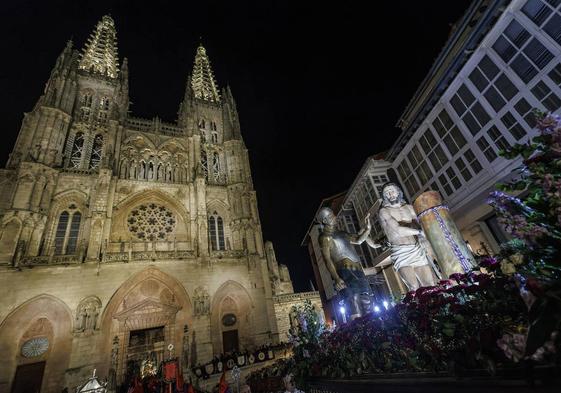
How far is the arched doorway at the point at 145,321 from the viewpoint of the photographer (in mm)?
15859

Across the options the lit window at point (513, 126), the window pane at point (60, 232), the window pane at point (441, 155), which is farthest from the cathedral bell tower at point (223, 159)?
the lit window at point (513, 126)

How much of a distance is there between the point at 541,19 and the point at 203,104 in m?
29.5

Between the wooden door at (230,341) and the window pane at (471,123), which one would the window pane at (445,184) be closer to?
the window pane at (471,123)

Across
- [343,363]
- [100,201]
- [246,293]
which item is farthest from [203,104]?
[343,363]

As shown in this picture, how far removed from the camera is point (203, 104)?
31.1 meters

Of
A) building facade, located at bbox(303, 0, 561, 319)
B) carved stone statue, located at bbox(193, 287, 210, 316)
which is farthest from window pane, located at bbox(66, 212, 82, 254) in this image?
building facade, located at bbox(303, 0, 561, 319)

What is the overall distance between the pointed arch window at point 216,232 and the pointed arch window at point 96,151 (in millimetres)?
10745

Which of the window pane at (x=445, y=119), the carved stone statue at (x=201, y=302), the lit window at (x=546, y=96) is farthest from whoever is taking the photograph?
the carved stone statue at (x=201, y=302)

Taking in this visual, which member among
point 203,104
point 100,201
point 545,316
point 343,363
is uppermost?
point 203,104

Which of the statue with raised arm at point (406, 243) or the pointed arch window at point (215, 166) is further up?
the pointed arch window at point (215, 166)

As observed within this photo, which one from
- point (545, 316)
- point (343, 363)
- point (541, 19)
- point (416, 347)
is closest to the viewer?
point (545, 316)

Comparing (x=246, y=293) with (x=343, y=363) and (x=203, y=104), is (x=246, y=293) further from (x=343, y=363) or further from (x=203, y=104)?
(x=203, y=104)

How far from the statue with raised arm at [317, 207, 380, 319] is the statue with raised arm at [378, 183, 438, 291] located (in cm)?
51

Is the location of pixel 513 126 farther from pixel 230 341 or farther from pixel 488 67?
pixel 230 341
